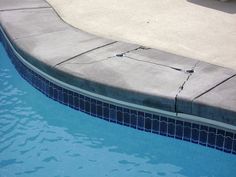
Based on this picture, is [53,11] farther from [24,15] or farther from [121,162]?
[121,162]

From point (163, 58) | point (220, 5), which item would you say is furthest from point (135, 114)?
point (220, 5)

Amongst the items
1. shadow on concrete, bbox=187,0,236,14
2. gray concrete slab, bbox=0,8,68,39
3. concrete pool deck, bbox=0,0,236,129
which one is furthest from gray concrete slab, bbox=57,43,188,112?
shadow on concrete, bbox=187,0,236,14

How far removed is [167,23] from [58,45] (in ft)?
5.36

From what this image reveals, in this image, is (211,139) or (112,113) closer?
(211,139)

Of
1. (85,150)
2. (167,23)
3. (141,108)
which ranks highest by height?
(167,23)

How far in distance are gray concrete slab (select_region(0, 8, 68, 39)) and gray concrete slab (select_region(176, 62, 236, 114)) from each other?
209cm

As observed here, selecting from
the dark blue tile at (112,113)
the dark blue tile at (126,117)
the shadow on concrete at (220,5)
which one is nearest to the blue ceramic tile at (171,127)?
the dark blue tile at (126,117)

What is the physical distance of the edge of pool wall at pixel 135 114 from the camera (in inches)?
157

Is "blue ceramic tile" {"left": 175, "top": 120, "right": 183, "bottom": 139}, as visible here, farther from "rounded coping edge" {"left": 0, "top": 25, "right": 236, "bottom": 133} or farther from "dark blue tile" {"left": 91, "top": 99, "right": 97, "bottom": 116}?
"dark blue tile" {"left": 91, "top": 99, "right": 97, "bottom": 116}

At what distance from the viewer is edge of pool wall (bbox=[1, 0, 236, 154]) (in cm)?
399

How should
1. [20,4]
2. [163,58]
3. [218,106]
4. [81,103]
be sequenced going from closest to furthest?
[218,106]
[81,103]
[163,58]
[20,4]

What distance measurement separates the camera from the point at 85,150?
4309 millimetres

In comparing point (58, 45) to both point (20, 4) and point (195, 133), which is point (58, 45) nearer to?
point (20, 4)

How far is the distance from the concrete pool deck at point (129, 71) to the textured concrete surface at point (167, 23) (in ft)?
0.87
